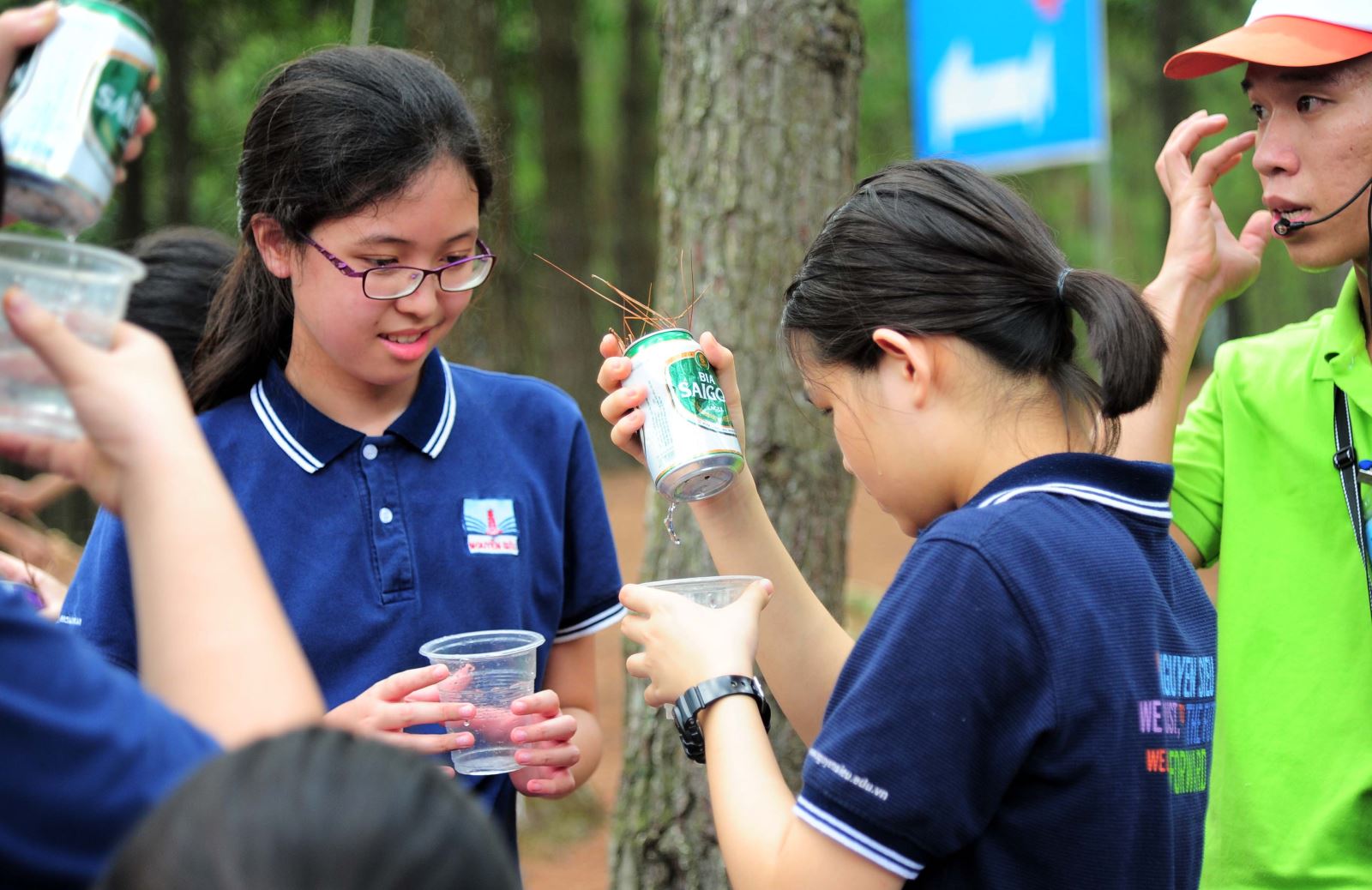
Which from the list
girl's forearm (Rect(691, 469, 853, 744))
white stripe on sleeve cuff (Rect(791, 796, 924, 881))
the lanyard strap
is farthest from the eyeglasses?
the lanyard strap

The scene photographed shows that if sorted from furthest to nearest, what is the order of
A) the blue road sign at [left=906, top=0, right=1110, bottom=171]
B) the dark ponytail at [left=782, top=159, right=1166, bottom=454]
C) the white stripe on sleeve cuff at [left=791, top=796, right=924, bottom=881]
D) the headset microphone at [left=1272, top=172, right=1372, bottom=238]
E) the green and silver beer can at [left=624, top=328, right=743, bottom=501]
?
the blue road sign at [left=906, top=0, right=1110, bottom=171] < the headset microphone at [left=1272, top=172, right=1372, bottom=238] < the green and silver beer can at [left=624, top=328, right=743, bottom=501] < the dark ponytail at [left=782, top=159, right=1166, bottom=454] < the white stripe on sleeve cuff at [left=791, top=796, right=924, bottom=881]

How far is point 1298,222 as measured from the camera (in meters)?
2.54

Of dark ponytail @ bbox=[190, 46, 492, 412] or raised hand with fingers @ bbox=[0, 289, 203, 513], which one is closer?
raised hand with fingers @ bbox=[0, 289, 203, 513]

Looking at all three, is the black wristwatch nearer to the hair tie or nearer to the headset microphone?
the hair tie

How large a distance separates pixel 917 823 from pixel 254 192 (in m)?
1.75

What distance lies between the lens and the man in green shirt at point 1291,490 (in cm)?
246

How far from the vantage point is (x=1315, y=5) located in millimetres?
2486

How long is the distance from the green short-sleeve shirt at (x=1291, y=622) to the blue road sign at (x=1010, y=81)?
14.3ft

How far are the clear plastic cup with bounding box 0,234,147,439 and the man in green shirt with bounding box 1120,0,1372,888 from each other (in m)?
1.95

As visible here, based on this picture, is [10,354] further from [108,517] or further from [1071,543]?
[1071,543]

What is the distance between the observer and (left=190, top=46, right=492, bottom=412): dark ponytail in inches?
95.5

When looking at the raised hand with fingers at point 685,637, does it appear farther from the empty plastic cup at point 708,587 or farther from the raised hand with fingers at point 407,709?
the raised hand with fingers at point 407,709

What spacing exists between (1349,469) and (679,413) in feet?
4.38

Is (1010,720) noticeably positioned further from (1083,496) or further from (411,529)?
(411,529)
